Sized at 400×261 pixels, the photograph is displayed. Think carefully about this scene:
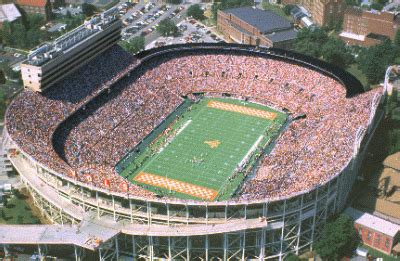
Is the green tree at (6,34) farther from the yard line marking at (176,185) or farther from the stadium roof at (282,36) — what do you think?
the yard line marking at (176,185)

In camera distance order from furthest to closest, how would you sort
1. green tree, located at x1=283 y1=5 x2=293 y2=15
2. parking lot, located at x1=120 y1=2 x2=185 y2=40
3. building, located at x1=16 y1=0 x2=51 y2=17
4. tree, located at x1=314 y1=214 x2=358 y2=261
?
1. green tree, located at x1=283 y1=5 x2=293 y2=15
2. building, located at x1=16 y1=0 x2=51 y2=17
3. parking lot, located at x1=120 y1=2 x2=185 y2=40
4. tree, located at x1=314 y1=214 x2=358 y2=261

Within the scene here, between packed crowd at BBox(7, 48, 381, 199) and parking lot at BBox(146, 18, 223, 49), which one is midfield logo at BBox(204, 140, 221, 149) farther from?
parking lot at BBox(146, 18, 223, 49)

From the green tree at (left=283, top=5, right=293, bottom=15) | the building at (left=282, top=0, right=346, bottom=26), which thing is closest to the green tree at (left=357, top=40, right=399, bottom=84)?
the building at (left=282, top=0, right=346, bottom=26)

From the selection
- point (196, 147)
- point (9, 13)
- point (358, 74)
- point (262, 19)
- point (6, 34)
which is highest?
point (262, 19)

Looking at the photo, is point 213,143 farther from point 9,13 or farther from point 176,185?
point 9,13

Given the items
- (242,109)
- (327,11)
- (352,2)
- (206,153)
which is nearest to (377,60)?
(327,11)

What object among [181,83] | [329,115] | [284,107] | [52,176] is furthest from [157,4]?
[52,176]
